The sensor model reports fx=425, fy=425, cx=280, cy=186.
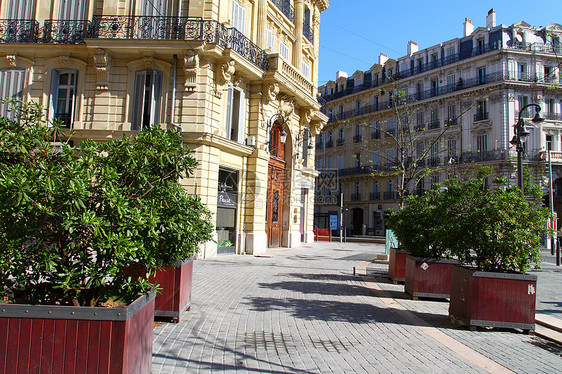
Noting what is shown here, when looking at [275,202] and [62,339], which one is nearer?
[62,339]

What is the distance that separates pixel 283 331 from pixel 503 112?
38.5 metres

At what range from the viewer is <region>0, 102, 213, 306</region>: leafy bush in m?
3.47

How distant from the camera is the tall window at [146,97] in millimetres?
16766

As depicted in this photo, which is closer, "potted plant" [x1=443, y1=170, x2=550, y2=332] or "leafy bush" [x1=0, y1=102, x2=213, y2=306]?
"leafy bush" [x1=0, y1=102, x2=213, y2=306]

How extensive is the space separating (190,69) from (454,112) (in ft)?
106

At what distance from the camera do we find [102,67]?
16.8 m

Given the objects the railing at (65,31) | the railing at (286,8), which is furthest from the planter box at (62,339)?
the railing at (286,8)

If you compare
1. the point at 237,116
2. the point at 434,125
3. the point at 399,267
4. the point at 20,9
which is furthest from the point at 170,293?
A: the point at 434,125

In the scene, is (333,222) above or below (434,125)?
below

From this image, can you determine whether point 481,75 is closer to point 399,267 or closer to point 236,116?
point 236,116

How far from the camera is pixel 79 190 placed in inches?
135

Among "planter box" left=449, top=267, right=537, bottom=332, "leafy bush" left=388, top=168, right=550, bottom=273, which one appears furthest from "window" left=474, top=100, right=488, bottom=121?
"planter box" left=449, top=267, right=537, bottom=332

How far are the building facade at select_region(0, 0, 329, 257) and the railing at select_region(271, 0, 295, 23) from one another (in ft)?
11.1

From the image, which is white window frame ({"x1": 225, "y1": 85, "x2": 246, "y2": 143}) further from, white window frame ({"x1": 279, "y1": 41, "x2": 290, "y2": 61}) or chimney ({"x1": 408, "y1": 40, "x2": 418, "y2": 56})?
chimney ({"x1": 408, "y1": 40, "x2": 418, "y2": 56})
